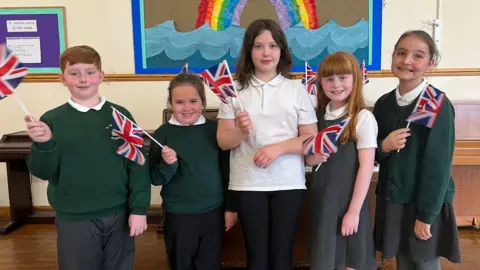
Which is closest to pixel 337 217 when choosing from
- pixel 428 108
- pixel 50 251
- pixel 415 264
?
pixel 415 264

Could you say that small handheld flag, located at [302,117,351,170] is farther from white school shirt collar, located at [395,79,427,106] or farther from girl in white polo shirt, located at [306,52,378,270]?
white school shirt collar, located at [395,79,427,106]

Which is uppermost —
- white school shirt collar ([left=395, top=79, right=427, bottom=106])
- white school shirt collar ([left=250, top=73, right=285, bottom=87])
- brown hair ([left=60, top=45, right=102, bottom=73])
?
brown hair ([left=60, top=45, right=102, bottom=73])

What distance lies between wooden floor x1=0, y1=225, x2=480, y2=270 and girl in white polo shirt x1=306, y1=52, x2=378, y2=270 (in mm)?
936

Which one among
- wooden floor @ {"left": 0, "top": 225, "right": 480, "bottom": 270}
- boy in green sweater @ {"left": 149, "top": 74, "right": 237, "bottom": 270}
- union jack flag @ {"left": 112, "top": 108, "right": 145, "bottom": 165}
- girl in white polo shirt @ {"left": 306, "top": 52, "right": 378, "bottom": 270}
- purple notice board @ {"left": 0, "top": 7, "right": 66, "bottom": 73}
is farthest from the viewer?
purple notice board @ {"left": 0, "top": 7, "right": 66, "bottom": 73}

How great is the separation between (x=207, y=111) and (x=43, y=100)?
1.56 meters

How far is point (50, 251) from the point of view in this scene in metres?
2.72

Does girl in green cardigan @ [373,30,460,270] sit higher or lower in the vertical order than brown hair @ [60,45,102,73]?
lower

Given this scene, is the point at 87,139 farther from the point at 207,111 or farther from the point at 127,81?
the point at 127,81

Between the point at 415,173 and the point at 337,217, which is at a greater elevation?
the point at 415,173

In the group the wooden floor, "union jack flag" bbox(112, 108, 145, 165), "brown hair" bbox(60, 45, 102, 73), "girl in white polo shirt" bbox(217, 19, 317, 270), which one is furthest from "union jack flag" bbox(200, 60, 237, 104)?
the wooden floor

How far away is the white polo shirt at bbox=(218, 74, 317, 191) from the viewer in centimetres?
156

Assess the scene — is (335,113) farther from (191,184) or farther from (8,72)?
(8,72)

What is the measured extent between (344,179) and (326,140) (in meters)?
0.21

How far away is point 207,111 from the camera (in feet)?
8.63
